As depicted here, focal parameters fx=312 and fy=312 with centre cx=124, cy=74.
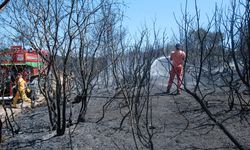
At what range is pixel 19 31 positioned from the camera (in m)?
5.89

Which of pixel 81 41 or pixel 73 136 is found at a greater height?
pixel 81 41

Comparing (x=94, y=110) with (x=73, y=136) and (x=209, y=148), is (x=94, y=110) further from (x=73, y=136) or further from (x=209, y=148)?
(x=209, y=148)

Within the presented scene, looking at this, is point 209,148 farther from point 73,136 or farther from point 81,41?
point 81,41

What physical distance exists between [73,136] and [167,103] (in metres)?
3.83

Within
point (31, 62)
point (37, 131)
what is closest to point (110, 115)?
point (37, 131)

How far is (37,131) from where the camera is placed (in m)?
6.25

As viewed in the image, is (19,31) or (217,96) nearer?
(19,31)

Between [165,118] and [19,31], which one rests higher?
[19,31]

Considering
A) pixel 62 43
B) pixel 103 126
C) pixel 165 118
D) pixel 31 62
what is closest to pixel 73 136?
pixel 103 126

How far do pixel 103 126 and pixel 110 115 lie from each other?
1127 millimetres

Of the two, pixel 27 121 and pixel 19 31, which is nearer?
pixel 19 31

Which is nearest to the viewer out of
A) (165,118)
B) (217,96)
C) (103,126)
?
(103,126)

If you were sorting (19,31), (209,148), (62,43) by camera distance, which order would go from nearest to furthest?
(209,148)
(62,43)
(19,31)

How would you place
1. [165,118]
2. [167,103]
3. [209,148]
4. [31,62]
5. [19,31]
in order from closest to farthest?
[209,148]
[19,31]
[165,118]
[167,103]
[31,62]
